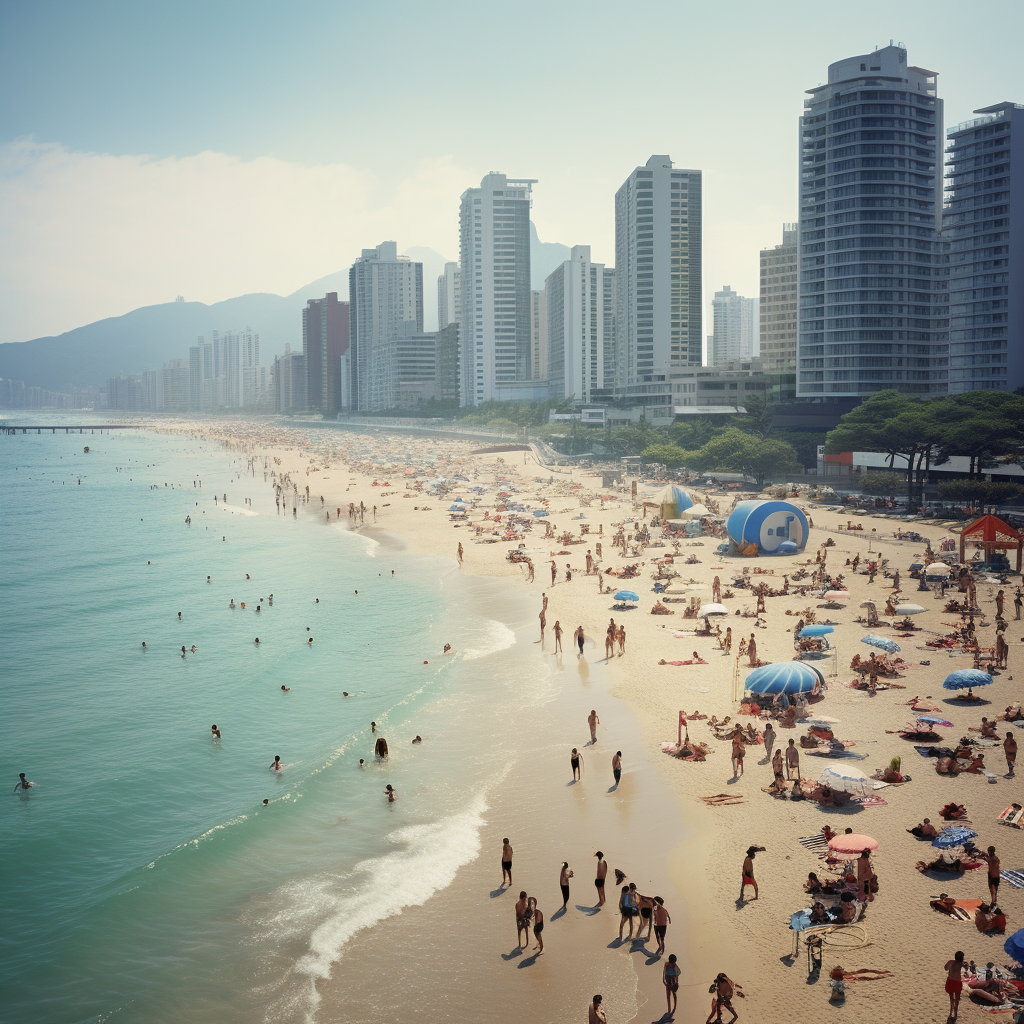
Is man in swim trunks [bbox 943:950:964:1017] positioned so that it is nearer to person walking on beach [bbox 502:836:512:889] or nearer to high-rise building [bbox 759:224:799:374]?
person walking on beach [bbox 502:836:512:889]

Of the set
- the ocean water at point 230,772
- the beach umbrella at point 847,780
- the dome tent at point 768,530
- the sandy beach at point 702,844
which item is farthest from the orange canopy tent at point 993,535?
the beach umbrella at point 847,780

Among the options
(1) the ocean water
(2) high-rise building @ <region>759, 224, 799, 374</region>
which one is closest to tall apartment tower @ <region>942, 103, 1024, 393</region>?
(2) high-rise building @ <region>759, 224, 799, 374</region>

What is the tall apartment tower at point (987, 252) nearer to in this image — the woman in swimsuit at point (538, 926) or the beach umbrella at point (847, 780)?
the beach umbrella at point (847, 780)

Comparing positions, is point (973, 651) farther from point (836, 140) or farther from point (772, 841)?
point (836, 140)

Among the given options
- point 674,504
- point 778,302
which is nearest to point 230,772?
point 674,504

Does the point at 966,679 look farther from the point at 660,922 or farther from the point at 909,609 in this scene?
the point at 660,922

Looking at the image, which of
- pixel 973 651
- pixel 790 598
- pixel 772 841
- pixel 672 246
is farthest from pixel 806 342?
pixel 772 841
